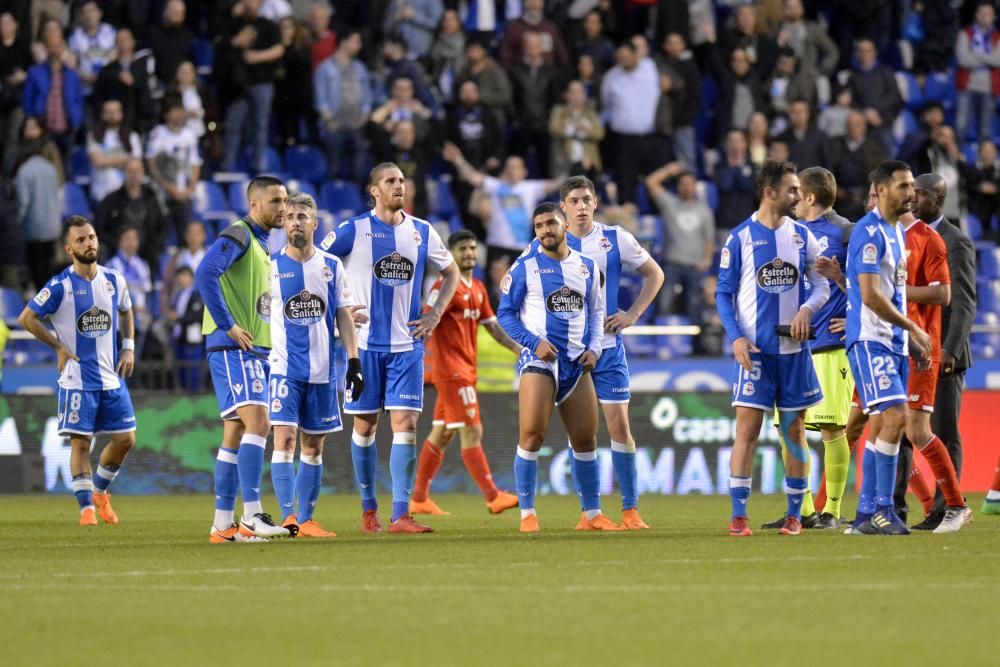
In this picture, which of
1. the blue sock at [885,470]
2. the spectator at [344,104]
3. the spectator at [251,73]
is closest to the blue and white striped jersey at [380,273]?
the blue sock at [885,470]

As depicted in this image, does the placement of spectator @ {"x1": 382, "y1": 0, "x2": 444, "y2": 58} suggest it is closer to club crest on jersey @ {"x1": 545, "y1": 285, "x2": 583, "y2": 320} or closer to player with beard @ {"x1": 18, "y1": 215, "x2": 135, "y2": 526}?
player with beard @ {"x1": 18, "y1": 215, "x2": 135, "y2": 526}

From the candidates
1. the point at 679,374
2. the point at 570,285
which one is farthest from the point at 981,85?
the point at 570,285

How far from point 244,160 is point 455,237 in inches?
335

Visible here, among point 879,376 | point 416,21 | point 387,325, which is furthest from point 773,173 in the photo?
point 416,21

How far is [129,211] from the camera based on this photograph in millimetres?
20422

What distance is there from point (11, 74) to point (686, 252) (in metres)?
9.14

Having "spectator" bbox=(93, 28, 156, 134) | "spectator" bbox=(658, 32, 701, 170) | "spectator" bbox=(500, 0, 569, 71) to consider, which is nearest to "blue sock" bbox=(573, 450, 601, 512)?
"spectator" bbox=(93, 28, 156, 134)

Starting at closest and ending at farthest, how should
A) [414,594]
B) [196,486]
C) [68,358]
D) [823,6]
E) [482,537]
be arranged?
[414,594] < [482,537] < [68,358] < [196,486] < [823,6]

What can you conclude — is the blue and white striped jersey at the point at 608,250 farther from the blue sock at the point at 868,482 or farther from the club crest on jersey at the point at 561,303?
the blue sock at the point at 868,482

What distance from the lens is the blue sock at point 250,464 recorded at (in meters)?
11.2

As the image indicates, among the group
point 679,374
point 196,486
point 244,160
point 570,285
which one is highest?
point 244,160

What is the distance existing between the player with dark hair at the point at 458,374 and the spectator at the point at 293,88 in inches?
322

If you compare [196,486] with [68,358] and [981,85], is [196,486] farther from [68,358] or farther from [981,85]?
[981,85]

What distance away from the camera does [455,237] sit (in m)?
15.2
